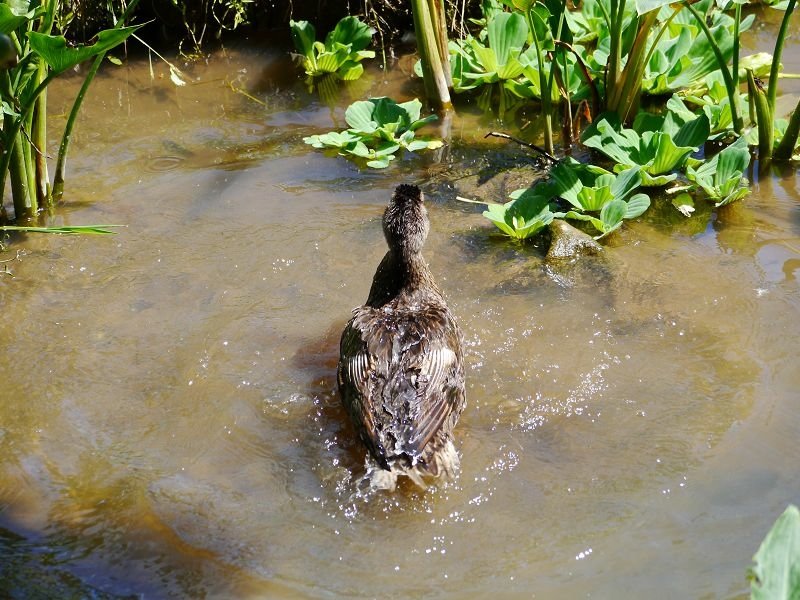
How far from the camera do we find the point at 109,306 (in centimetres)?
479

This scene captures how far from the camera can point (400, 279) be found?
178 inches

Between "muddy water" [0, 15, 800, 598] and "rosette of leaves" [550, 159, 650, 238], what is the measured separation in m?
0.18

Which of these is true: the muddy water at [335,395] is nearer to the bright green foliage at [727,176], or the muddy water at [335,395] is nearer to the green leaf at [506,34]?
the bright green foliage at [727,176]

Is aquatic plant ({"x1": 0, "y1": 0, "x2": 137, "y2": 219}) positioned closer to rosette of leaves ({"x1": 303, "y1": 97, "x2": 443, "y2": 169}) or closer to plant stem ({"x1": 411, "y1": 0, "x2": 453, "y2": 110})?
rosette of leaves ({"x1": 303, "y1": 97, "x2": 443, "y2": 169})

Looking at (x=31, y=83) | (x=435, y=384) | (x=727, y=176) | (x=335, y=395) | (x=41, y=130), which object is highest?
(x=31, y=83)

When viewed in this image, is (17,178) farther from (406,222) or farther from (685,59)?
(685,59)

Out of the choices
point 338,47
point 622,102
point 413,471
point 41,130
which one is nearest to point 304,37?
point 338,47

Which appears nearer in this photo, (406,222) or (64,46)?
(64,46)

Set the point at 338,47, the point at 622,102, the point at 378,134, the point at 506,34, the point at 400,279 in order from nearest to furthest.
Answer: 1. the point at 400,279
2. the point at 622,102
3. the point at 378,134
4. the point at 506,34
5. the point at 338,47

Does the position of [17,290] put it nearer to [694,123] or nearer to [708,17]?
[694,123]

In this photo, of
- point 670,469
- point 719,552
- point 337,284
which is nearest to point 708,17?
point 337,284

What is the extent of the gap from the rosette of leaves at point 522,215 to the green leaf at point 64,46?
2.29 metres

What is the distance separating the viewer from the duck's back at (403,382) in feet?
12.1

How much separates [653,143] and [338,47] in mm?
2659
